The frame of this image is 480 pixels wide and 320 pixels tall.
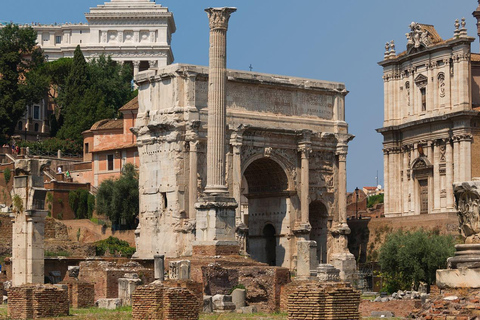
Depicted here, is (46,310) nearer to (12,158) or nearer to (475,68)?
(475,68)

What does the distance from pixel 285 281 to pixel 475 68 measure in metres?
28.5

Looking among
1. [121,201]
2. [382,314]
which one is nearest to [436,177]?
[121,201]

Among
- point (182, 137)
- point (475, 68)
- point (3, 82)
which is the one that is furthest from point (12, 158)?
point (475, 68)

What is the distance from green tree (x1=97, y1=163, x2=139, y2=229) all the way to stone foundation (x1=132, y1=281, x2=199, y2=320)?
1710 inches

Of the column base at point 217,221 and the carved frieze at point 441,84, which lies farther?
the carved frieze at point 441,84

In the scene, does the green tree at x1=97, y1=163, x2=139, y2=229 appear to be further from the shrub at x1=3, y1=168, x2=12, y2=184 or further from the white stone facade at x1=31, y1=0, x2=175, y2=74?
the white stone facade at x1=31, y1=0, x2=175, y2=74

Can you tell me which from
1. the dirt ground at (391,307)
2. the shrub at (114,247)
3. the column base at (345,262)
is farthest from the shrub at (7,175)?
the dirt ground at (391,307)

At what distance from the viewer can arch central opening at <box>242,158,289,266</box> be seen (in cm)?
5825

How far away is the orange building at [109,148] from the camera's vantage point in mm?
74938

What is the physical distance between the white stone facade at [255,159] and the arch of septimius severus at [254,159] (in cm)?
5

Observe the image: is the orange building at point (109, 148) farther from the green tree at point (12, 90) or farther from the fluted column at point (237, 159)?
the fluted column at point (237, 159)

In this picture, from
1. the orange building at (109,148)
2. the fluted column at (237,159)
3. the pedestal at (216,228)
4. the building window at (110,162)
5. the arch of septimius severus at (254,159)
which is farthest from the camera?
the building window at (110,162)

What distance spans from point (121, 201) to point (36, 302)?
4027 cm

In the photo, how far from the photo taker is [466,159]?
58.8 meters
